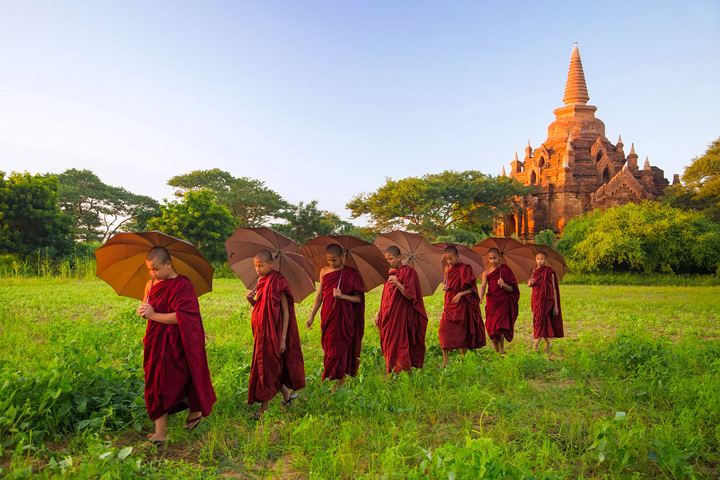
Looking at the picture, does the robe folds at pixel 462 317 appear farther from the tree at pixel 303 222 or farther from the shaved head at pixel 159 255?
the tree at pixel 303 222

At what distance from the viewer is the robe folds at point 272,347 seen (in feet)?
15.1

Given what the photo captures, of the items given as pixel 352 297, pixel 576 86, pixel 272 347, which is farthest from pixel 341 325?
pixel 576 86

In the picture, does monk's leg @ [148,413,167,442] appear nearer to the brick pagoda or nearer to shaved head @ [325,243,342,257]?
shaved head @ [325,243,342,257]

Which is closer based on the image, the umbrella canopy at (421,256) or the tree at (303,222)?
the umbrella canopy at (421,256)

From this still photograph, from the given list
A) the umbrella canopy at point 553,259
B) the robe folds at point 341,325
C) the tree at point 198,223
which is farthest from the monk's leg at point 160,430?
the tree at point 198,223

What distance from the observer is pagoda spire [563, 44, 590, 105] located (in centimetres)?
3659

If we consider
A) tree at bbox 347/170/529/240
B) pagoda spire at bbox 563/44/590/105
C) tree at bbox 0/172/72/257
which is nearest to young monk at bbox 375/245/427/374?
tree at bbox 0/172/72/257

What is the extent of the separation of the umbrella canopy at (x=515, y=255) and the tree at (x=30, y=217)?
19.3 metres

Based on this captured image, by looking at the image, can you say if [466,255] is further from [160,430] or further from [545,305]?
[160,430]

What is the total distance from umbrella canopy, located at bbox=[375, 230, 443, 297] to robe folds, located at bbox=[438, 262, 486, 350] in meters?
0.37

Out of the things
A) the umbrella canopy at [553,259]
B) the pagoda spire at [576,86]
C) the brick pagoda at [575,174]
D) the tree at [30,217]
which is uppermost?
the pagoda spire at [576,86]

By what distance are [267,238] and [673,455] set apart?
403 cm

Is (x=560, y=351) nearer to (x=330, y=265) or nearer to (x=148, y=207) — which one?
(x=330, y=265)

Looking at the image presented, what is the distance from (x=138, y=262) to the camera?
4.49m
